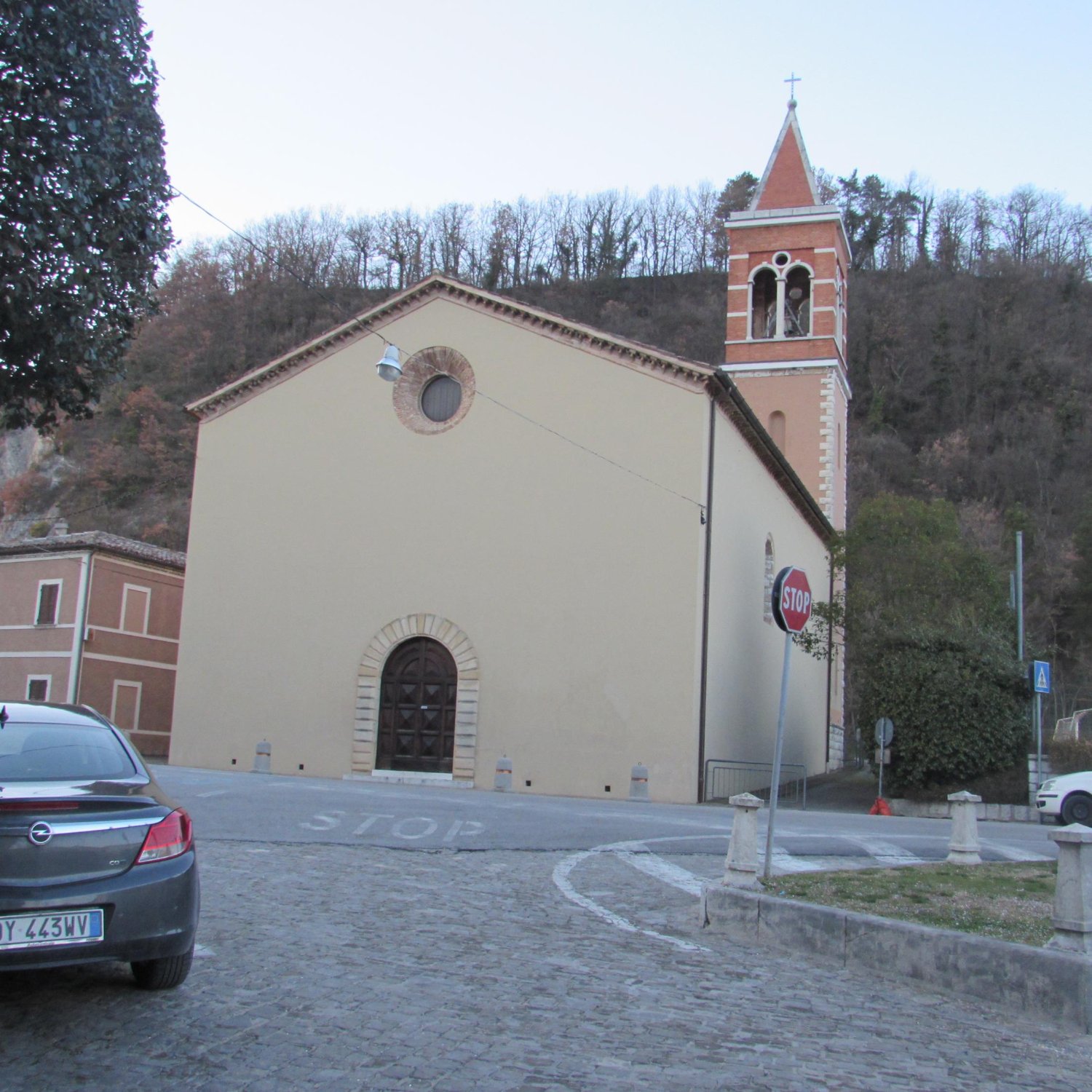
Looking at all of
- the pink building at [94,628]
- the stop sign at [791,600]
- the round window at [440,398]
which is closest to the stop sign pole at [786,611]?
the stop sign at [791,600]

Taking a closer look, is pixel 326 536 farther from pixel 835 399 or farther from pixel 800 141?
pixel 800 141

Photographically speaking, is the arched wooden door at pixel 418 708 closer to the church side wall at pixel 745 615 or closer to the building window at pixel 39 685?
the church side wall at pixel 745 615

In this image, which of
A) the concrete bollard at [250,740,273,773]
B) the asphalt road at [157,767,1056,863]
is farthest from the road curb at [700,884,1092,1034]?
the concrete bollard at [250,740,273,773]

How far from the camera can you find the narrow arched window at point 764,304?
1288 inches

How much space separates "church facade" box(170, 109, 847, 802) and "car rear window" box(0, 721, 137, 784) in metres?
14.3

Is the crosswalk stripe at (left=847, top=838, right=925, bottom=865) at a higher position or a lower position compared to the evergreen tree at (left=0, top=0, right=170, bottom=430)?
lower

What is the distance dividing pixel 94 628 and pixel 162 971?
28890 mm

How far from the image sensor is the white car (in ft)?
61.9

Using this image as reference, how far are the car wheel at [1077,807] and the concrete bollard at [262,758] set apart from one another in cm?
1442

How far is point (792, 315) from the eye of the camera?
3309 centimetres

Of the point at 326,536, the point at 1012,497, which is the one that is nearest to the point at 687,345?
the point at 1012,497

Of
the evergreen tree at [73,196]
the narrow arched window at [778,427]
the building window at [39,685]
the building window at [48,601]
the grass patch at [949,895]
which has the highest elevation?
the narrow arched window at [778,427]

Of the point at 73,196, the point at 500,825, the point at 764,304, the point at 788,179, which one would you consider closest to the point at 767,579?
the point at 764,304

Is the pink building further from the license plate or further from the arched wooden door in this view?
the license plate
